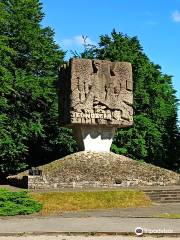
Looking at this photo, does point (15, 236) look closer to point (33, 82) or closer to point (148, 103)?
point (33, 82)

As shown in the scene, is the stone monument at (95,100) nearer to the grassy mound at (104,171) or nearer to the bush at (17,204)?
the grassy mound at (104,171)

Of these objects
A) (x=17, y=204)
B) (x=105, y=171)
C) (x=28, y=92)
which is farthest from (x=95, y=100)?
(x=17, y=204)

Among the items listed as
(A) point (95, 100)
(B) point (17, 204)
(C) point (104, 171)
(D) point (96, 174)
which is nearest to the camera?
(B) point (17, 204)

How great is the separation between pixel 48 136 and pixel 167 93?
12.7 meters

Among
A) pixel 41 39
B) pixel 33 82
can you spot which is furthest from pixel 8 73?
pixel 41 39

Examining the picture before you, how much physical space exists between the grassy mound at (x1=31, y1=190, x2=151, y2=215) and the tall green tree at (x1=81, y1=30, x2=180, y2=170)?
62.3 feet

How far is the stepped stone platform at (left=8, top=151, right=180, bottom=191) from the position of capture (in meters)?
30.8

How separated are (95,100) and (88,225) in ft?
60.1

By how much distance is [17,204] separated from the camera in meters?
21.7

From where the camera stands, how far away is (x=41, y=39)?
146ft

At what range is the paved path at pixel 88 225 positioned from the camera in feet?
49.7

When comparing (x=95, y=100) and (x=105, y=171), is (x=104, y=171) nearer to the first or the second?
(x=105, y=171)

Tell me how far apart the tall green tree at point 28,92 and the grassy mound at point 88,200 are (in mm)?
14599

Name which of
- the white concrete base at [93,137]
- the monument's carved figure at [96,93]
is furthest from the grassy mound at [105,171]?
the monument's carved figure at [96,93]
